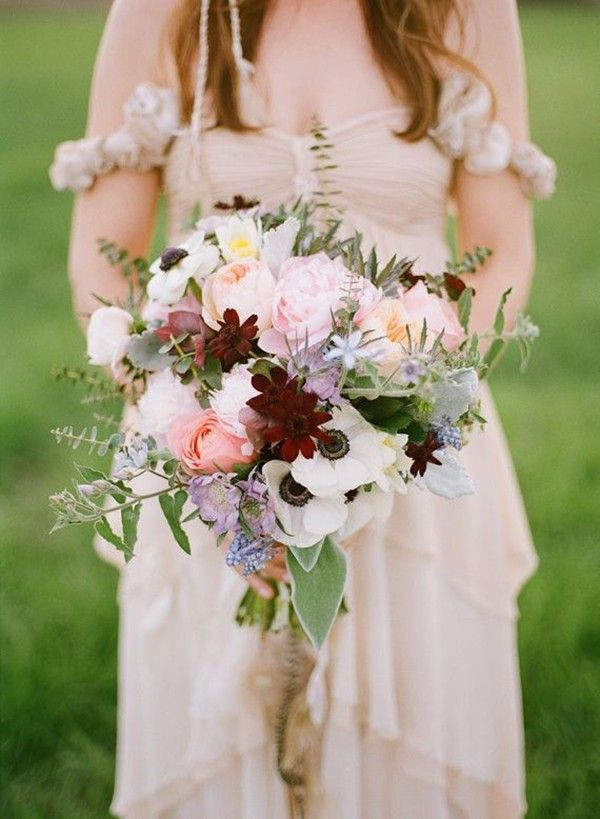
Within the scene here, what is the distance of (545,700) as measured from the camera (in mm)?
2662

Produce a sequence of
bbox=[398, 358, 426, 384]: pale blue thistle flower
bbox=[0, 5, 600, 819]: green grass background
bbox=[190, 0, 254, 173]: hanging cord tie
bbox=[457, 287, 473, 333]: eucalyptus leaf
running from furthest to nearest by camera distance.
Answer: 1. bbox=[0, 5, 600, 819]: green grass background
2. bbox=[190, 0, 254, 173]: hanging cord tie
3. bbox=[457, 287, 473, 333]: eucalyptus leaf
4. bbox=[398, 358, 426, 384]: pale blue thistle flower

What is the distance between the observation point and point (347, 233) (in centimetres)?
175

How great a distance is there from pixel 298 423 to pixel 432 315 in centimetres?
23

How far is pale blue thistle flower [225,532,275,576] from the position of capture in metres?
1.21

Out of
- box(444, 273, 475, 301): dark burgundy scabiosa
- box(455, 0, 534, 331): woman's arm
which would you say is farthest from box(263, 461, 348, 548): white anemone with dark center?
box(455, 0, 534, 331): woman's arm

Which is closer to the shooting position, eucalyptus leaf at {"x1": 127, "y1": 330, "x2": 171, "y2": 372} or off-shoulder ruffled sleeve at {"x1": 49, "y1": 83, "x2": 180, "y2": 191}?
eucalyptus leaf at {"x1": 127, "y1": 330, "x2": 171, "y2": 372}

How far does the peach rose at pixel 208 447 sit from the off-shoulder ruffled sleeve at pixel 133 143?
703 millimetres

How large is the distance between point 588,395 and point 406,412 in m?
3.25

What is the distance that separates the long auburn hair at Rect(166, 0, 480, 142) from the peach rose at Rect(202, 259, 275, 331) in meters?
0.55

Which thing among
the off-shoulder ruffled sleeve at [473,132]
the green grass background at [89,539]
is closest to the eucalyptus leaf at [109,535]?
the off-shoulder ruffled sleeve at [473,132]

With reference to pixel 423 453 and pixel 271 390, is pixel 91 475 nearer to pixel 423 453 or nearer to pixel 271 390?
pixel 271 390

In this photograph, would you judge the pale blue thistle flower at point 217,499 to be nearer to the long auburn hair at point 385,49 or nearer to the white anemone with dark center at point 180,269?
the white anemone with dark center at point 180,269

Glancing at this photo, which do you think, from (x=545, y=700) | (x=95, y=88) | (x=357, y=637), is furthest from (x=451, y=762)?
(x=95, y=88)

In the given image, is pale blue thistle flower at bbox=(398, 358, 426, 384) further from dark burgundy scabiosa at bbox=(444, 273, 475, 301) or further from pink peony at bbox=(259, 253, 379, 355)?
dark burgundy scabiosa at bbox=(444, 273, 475, 301)
